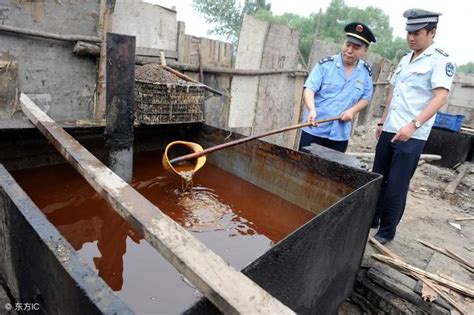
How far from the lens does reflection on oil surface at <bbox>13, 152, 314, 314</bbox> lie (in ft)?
5.73

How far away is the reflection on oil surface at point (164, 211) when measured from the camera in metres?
1.75

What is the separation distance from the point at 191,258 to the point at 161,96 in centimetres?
194

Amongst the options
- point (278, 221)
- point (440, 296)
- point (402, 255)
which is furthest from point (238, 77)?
point (440, 296)

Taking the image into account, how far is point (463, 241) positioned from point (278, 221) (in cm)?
264

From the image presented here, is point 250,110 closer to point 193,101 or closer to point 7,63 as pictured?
point 193,101

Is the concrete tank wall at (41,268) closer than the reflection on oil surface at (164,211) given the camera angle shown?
Yes

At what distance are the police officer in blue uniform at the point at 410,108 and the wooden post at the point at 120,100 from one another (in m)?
2.23

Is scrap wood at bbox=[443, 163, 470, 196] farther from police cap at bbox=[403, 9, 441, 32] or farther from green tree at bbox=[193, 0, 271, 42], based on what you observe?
green tree at bbox=[193, 0, 271, 42]

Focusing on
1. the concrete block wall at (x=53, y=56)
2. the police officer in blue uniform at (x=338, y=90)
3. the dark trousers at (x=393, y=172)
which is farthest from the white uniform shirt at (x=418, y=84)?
the concrete block wall at (x=53, y=56)

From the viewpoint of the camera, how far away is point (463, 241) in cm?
381

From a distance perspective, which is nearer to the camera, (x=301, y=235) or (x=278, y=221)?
(x=301, y=235)

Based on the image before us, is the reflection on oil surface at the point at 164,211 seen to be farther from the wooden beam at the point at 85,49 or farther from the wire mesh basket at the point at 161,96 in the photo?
the wooden beam at the point at 85,49

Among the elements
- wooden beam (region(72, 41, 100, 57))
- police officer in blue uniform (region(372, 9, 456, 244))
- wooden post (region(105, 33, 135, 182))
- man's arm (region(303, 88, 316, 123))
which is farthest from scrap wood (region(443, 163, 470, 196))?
wooden beam (region(72, 41, 100, 57))

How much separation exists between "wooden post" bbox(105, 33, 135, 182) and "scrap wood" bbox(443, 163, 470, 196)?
5.22 meters
